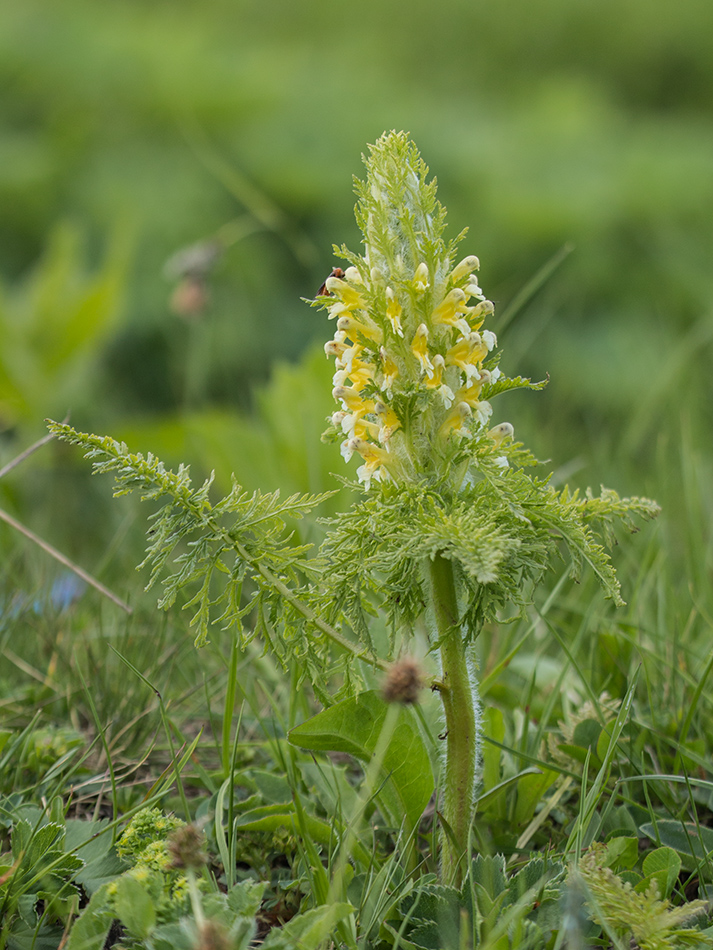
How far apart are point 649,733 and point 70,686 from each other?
122 cm

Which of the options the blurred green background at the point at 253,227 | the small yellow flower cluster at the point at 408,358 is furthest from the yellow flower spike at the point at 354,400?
the blurred green background at the point at 253,227

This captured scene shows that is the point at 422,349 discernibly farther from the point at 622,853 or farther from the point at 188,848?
the point at 622,853

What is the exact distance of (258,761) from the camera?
5.91ft

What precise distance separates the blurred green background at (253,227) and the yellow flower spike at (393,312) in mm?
2419

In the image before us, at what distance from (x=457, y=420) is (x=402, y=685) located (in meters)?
0.46

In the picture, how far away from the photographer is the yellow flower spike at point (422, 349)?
1203mm

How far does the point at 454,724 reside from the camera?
127 centimetres

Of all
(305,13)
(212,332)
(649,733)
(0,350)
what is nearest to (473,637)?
(649,733)

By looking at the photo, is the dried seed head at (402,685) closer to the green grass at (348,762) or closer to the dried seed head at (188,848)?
the green grass at (348,762)

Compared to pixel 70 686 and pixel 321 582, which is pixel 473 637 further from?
pixel 70 686

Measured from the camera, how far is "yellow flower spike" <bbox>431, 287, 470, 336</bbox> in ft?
4.00

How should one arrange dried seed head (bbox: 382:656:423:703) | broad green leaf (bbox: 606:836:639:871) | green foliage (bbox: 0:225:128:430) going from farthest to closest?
green foliage (bbox: 0:225:128:430), broad green leaf (bbox: 606:836:639:871), dried seed head (bbox: 382:656:423:703)

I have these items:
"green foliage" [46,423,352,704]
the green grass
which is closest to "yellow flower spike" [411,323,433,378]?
"green foliage" [46,423,352,704]

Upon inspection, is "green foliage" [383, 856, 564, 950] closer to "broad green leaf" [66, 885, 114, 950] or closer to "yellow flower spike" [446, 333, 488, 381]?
"broad green leaf" [66, 885, 114, 950]
